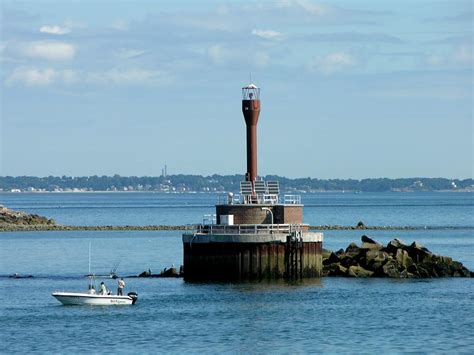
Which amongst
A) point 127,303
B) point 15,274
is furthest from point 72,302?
point 15,274

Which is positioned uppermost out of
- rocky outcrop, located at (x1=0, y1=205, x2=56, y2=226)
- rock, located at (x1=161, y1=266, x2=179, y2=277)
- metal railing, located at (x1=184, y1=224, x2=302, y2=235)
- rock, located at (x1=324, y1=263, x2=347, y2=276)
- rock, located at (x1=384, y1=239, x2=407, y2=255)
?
metal railing, located at (x1=184, y1=224, x2=302, y2=235)

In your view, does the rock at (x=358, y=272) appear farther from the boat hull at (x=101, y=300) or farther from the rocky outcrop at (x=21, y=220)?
the rocky outcrop at (x=21, y=220)

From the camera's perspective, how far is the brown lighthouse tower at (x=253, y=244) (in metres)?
73.2

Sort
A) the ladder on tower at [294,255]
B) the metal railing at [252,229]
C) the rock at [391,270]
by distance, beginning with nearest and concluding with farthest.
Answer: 1. the ladder on tower at [294,255]
2. the metal railing at [252,229]
3. the rock at [391,270]

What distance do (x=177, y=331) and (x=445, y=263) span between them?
2843cm

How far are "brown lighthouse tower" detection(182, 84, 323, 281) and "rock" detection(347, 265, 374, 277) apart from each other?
4294mm

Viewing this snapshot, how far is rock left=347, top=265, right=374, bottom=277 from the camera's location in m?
79.9

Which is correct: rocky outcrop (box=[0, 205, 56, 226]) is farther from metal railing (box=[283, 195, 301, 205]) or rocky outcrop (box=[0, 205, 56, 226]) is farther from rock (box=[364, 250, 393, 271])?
metal railing (box=[283, 195, 301, 205])

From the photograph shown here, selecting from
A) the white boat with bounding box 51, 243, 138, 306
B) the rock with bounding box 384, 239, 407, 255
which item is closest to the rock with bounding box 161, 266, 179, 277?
the rock with bounding box 384, 239, 407, 255

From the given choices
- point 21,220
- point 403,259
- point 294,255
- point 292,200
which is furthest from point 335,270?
point 21,220

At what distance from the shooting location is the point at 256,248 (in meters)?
73.1

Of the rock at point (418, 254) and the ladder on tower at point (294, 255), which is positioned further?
the rock at point (418, 254)

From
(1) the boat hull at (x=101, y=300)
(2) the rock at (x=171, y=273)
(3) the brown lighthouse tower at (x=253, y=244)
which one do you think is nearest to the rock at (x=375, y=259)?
(3) the brown lighthouse tower at (x=253, y=244)

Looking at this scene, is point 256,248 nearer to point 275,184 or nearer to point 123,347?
point 275,184
